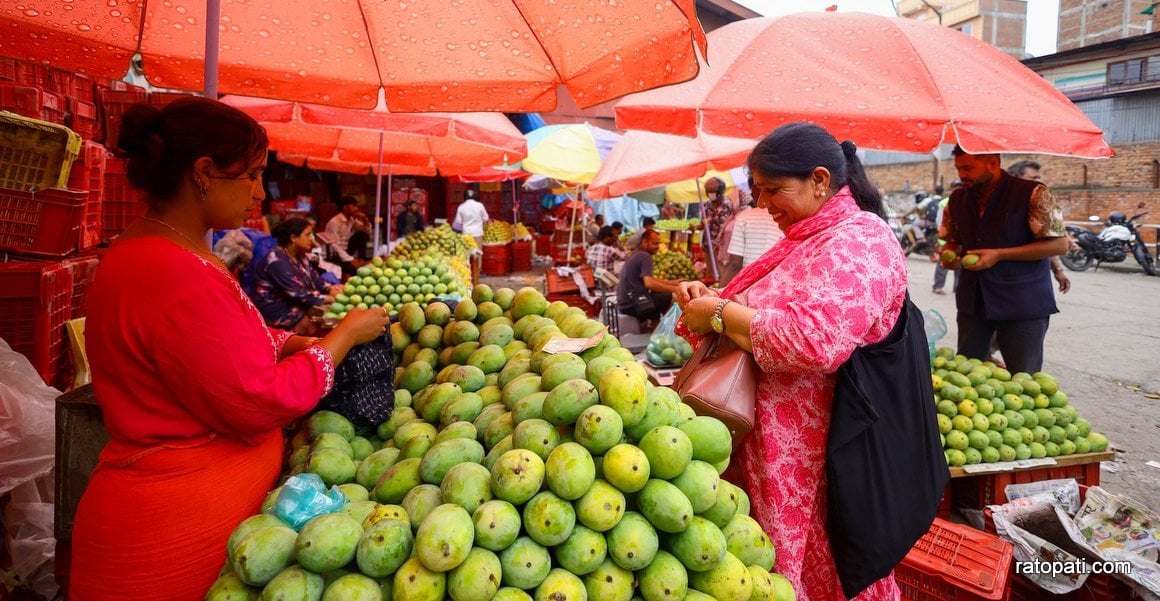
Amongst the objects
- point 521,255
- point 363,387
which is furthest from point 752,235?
point 521,255

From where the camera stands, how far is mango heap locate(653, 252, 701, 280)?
7367 mm

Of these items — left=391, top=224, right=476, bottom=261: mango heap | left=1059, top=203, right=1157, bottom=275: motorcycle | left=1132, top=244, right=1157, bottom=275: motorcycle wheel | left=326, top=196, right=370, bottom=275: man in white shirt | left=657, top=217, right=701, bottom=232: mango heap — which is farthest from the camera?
left=1059, top=203, right=1157, bottom=275: motorcycle

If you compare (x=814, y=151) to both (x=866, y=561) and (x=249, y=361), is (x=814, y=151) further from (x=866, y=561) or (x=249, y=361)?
(x=249, y=361)

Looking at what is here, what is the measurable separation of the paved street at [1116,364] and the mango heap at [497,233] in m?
8.81

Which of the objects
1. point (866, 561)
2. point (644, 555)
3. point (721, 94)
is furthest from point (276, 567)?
point (721, 94)

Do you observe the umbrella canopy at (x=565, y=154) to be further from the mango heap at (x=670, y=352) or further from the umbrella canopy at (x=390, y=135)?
the mango heap at (x=670, y=352)

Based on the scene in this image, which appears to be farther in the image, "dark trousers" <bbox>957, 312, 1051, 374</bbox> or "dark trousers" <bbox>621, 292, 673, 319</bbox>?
"dark trousers" <bbox>621, 292, 673, 319</bbox>

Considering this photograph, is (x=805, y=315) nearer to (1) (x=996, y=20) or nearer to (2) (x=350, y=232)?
(2) (x=350, y=232)

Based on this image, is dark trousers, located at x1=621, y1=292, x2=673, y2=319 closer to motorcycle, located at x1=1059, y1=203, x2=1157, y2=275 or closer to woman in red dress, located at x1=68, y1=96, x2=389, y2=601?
woman in red dress, located at x1=68, y1=96, x2=389, y2=601

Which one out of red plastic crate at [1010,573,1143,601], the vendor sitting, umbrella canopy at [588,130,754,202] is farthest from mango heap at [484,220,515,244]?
red plastic crate at [1010,573,1143,601]

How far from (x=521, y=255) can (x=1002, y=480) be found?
41.3 feet

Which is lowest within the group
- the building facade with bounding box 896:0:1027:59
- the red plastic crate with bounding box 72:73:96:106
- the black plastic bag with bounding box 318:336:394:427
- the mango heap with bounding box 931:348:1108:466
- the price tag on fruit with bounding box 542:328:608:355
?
the mango heap with bounding box 931:348:1108:466

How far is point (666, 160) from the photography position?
21.9 ft

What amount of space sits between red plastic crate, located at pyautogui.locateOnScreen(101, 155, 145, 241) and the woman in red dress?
3.01m
